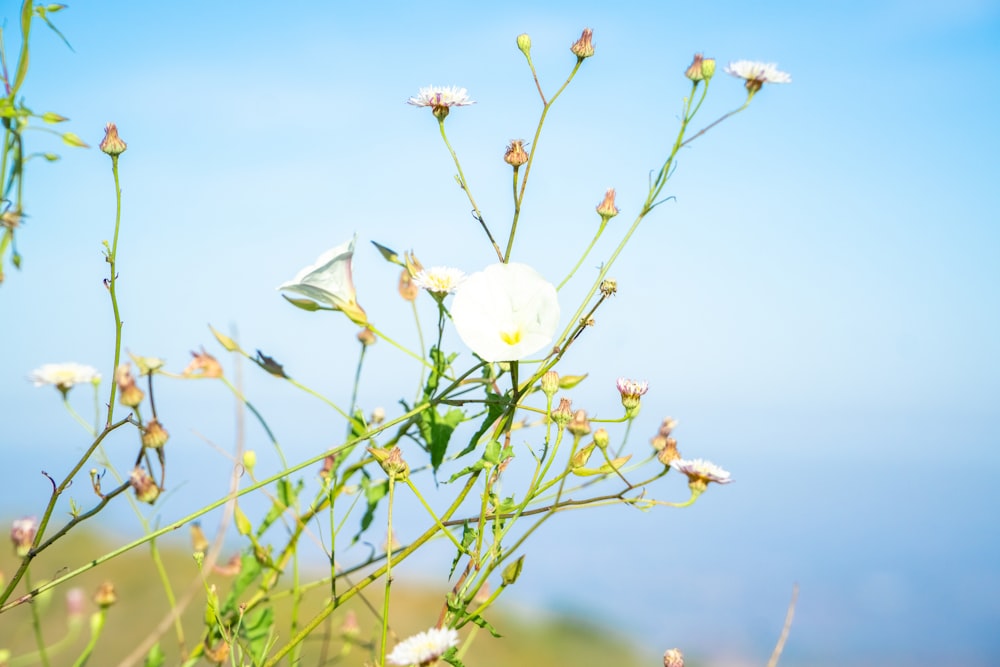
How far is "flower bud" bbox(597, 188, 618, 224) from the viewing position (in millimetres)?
826

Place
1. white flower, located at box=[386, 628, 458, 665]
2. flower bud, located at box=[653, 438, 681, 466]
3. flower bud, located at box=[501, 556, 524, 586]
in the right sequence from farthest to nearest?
flower bud, located at box=[653, 438, 681, 466]
flower bud, located at box=[501, 556, 524, 586]
white flower, located at box=[386, 628, 458, 665]

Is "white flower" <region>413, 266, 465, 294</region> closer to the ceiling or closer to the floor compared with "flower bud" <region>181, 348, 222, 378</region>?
closer to the ceiling

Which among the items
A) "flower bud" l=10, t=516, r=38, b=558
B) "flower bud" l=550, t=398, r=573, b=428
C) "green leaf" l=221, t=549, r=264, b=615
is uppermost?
"flower bud" l=550, t=398, r=573, b=428

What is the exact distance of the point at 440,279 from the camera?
0.81m

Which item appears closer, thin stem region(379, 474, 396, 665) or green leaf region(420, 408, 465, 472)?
thin stem region(379, 474, 396, 665)

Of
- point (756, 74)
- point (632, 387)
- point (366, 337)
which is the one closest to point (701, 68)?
point (756, 74)

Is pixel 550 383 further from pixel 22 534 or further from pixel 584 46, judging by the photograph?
pixel 22 534

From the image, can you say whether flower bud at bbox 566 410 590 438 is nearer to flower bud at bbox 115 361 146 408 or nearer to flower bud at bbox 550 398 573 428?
flower bud at bbox 550 398 573 428

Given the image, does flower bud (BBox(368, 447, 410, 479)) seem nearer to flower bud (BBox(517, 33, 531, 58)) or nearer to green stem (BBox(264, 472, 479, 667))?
green stem (BBox(264, 472, 479, 667))

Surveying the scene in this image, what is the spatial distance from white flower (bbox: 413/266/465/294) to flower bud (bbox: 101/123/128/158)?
288 millimetres

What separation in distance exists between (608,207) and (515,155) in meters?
0.10

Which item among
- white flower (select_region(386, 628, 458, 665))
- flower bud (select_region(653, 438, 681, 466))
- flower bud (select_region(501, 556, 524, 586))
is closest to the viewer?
white flower (select_region(386, 628, 458, 665))

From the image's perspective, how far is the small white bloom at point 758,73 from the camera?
908 millimetres

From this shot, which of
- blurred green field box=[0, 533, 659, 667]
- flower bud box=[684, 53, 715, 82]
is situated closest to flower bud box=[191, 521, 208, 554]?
blurred green field box=[0, 533, 659, 667]
